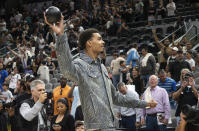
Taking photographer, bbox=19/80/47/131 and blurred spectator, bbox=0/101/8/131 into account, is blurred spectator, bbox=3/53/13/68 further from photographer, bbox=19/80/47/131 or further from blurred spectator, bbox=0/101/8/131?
photographer, bbox=19/80/47/131

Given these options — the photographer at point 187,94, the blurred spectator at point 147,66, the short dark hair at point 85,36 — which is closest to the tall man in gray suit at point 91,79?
the short dark hair at point 85,36

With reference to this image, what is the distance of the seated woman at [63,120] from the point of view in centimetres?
736

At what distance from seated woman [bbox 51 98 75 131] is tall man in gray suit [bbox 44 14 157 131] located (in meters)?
3.35

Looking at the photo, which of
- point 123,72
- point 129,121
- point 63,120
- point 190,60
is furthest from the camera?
point 123,72

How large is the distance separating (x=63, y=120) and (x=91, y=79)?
3.56 m

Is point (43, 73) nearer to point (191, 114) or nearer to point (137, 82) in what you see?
point (137, 82)

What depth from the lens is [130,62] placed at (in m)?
14.5

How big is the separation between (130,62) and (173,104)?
3.47 metres

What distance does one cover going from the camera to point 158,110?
29.9 ft

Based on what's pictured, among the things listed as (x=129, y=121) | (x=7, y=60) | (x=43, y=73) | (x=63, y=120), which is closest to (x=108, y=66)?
(x=43, y=73)

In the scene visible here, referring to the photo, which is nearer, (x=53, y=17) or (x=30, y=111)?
(x=53, y=17)

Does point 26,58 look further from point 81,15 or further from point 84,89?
point 84,89

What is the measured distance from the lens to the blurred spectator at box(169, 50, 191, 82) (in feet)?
37.1

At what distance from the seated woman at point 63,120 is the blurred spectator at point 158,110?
82.4 inches
